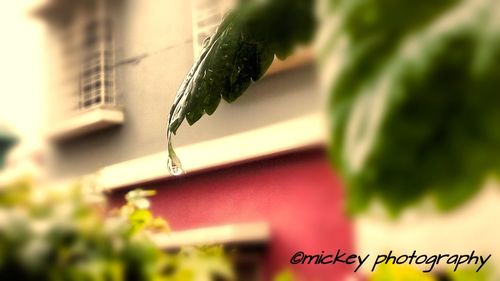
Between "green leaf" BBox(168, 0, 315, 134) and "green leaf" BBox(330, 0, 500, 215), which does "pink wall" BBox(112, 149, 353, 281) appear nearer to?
"green leaf" BBox(168, 0, 315, 134)

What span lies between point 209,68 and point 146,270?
4.3 inches

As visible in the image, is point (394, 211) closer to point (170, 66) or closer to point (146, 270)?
point (146, 270)

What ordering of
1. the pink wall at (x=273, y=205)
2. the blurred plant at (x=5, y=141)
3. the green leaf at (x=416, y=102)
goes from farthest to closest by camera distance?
the pink wall at (x=273, y=205) → the blurred plant at (x=5, y=141) → the green leaf at (x=416, y=102)

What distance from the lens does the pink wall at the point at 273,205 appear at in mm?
404

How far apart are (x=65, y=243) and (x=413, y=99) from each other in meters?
0.13

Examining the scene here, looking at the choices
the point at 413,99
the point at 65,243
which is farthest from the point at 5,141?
the point at 413,99

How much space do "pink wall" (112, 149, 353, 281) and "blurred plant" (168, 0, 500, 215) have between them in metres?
0.24

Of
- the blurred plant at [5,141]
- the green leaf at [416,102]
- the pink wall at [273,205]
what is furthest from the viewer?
the pink wall at [273,205]

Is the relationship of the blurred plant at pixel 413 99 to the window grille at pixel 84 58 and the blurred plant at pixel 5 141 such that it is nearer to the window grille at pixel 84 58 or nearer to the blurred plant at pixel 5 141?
the blurred plant at pixel 5 141

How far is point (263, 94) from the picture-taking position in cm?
49

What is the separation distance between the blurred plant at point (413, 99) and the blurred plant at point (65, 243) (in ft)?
0.37

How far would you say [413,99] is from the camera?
0.41ft

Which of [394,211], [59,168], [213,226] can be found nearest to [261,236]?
[213,226]

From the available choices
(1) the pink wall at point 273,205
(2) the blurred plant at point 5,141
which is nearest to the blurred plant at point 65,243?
(2) the blurred plant at point 5,141
